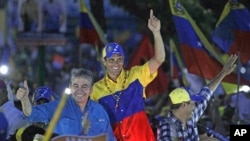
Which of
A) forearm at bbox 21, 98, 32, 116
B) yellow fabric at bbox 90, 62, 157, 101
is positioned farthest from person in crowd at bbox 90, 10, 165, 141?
forearm at bbox 21, 98, 32, 116

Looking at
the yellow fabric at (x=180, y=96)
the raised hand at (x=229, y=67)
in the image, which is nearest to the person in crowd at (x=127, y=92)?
the yellow fabric at (x=180, y=96)

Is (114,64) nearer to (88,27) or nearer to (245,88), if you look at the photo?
(245,88)

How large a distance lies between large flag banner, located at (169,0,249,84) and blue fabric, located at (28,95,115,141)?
4.94 metres

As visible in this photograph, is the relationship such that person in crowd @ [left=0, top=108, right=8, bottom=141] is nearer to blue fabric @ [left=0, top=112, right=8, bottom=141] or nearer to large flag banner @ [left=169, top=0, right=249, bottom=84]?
blue fabric @ [left=0, top=112, right=8, bottom=141]

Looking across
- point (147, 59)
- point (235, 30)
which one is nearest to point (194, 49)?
point (235, 30)

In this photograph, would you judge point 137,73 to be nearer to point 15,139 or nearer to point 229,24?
point 15,139

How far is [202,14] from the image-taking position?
16.0 m

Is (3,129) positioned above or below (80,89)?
below

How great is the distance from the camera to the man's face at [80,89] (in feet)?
21.3

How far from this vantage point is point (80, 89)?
6.51m

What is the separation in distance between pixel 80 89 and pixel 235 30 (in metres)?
5.32

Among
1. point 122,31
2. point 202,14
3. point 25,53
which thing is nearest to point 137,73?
point 202,14

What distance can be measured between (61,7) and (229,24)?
8.13 m

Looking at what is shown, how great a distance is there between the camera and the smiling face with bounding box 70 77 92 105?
6.48 metres
